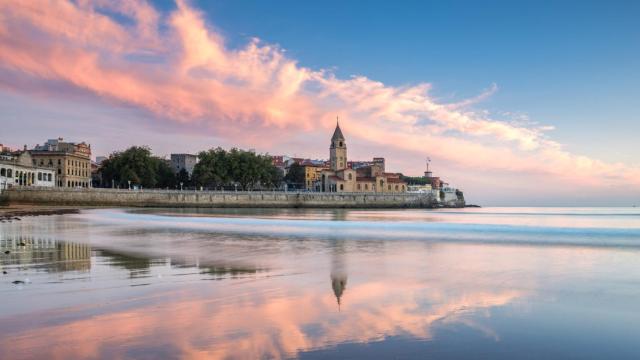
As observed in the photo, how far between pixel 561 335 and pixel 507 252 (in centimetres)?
1353

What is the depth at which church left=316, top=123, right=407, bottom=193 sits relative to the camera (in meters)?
118

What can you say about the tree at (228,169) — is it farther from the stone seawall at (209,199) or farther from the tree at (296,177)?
the tree at (296,177)

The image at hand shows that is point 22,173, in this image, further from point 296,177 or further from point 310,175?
point 310,175

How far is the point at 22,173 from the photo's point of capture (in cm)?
8744

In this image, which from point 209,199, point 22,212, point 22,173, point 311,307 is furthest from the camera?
point 209,199

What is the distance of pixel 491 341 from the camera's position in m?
6.99

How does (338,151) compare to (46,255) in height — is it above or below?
above

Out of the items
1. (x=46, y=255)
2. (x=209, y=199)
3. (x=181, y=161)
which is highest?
(x=181, y=161)

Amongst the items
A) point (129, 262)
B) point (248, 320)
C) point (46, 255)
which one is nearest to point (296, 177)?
point (46, 255)

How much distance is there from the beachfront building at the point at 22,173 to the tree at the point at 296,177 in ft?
209

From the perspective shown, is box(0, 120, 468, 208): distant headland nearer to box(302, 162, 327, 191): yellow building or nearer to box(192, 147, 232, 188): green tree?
box(192, 147, 232, 188): green tree

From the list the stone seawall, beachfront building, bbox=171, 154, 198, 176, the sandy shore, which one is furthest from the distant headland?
beachfront building, bbox=171, 154, 198, 176

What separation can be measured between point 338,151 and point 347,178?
446 inches

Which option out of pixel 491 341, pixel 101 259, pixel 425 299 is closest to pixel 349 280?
pixel 425 299
